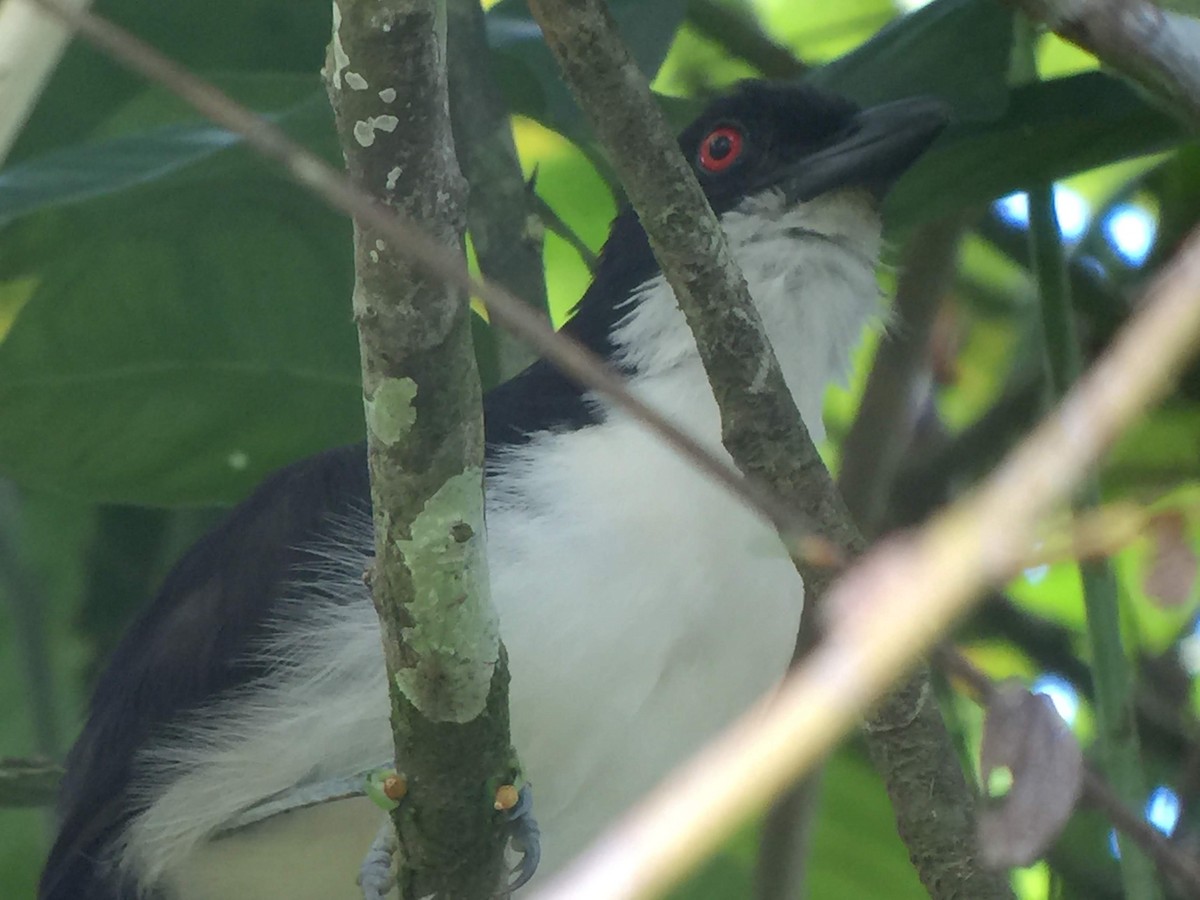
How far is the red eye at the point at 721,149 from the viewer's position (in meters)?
3.02

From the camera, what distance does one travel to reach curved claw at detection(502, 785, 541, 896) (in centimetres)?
202

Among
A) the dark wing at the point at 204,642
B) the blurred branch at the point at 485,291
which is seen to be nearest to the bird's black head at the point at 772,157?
the dark wing at the point at 204,642

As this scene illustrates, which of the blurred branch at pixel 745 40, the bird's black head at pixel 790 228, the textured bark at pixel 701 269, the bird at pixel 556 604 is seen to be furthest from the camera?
the blurred branch at pixel 745 40

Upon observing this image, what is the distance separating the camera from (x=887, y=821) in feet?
12.1

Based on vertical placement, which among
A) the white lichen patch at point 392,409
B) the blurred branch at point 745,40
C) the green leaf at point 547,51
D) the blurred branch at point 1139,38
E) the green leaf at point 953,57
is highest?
the blurred branch at point 745,40

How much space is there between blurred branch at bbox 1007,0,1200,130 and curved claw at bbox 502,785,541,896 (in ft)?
3.23

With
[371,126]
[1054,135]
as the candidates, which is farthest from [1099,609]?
[371,126]

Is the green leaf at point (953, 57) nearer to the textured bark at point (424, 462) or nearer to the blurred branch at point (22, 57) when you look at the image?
the textured bark at point (424, 462)

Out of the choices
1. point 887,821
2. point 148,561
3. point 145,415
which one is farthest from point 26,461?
point 887,821

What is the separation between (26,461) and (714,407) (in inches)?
51.4

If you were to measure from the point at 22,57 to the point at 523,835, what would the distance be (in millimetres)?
1065

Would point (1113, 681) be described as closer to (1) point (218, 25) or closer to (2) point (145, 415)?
(2) point (145, 415)

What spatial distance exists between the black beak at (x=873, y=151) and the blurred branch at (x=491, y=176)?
48cm

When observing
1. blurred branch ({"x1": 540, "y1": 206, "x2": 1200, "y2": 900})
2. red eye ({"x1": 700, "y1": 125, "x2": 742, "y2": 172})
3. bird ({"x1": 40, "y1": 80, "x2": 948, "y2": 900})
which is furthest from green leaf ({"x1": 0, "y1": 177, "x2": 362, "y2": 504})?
blurred branch ({"x1": 540, "y1": 206, "x2": 1200, "y2": 900})
